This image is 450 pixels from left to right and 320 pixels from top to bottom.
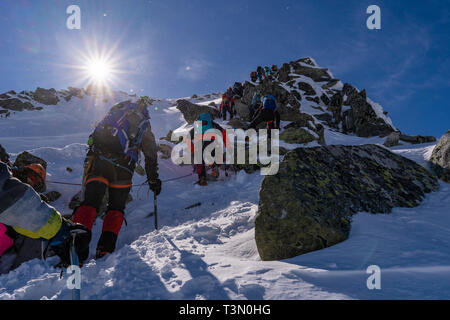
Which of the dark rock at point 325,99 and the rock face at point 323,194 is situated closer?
the rock face at point 323,194

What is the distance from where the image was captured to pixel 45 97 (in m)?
41.4

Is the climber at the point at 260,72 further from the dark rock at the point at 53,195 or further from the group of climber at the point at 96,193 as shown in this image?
the dark rock at the point at 53,195

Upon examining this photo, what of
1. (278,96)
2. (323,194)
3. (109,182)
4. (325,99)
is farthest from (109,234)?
(325,99)

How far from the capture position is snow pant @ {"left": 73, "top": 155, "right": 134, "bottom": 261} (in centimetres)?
308

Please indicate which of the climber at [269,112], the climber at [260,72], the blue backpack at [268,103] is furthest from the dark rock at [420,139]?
the climber at [260,72]

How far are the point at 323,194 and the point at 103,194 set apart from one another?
3.22 metres

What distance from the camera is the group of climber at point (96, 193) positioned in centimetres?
144

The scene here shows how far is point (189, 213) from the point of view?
5.66 m

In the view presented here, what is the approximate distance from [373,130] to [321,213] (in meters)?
16.5

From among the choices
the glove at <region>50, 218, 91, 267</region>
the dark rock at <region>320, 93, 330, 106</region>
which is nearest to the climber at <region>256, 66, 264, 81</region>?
the dark rock at <region>320, 93, 330, 106</region>
